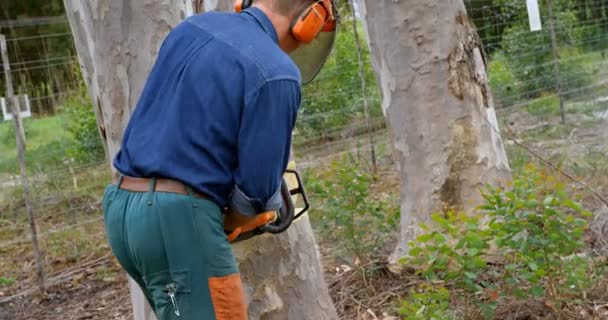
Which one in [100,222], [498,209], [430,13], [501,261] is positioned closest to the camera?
[498,209]

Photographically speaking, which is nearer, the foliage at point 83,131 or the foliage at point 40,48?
the foliage at point 83,131

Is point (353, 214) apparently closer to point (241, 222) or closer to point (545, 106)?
point (241, 222)

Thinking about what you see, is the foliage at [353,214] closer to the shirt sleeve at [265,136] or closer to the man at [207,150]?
the man at [207,150]

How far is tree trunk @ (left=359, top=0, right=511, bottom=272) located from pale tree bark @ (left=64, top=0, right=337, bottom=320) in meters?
1.86

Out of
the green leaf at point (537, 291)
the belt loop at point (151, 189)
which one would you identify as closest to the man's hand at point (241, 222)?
the belt loop at point (151, 189)

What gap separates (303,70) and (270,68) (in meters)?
0.93

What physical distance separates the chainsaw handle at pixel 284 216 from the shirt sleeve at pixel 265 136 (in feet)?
1.32

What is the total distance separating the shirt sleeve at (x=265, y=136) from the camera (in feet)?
9.95

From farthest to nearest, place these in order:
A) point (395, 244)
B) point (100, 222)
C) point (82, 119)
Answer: point (82, 119), point (100, 222), point (395, 244)

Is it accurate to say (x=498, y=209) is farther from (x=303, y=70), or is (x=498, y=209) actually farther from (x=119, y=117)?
(x=119, y=117)

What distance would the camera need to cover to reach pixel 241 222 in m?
3.38

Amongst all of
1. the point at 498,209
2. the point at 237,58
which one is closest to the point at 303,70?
the point at 237,58

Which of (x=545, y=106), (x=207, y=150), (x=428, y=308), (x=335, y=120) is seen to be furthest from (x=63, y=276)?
(x=545, y=106)

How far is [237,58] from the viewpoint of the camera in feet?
10.1
